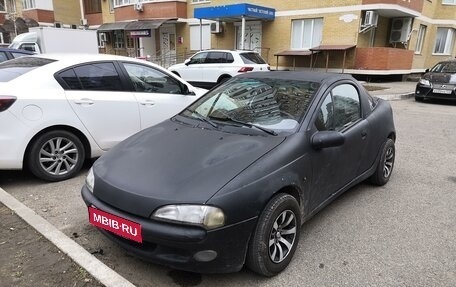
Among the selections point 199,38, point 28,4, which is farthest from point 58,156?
point 28,4

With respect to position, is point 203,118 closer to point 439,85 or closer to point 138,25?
point 439,85

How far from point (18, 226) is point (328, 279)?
2.76m

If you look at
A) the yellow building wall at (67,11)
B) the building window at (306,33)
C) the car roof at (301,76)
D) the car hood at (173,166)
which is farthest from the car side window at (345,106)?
the yellow building wall at (67,11)

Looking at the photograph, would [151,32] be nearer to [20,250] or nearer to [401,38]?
[401,38]

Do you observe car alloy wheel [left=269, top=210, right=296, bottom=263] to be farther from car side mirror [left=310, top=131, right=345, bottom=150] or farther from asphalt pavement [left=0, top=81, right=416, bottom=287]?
asphalt pavement [left=0, top=81, right=416, bottom=287]

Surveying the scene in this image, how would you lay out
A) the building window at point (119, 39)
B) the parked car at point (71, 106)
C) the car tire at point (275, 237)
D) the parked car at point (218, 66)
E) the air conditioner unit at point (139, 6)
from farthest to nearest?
1. the building window at point (119, 39)
2. the air conditioner unit at point (139, 6)
3. the parked car at point (218, 66)
4. the parked car at point (71, 106)
5. the car tire at point (275, 237)

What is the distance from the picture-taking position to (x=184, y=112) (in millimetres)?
4039

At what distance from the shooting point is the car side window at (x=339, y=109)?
3459mm

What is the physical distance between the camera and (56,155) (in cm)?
459

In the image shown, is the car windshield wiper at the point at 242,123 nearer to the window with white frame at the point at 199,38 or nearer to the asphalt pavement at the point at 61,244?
the asphalt pavement at the point at 61,244

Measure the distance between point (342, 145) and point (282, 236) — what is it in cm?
112

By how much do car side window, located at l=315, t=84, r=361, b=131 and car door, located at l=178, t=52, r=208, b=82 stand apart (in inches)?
468

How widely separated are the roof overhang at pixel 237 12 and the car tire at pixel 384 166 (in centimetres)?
1558

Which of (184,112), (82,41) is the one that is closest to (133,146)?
(184,112)
